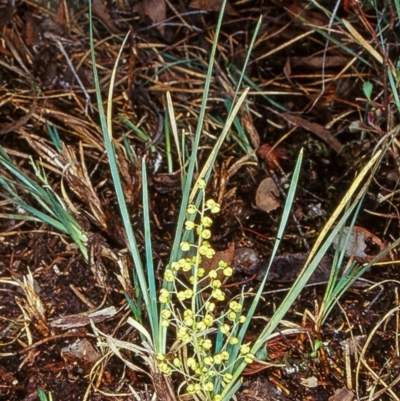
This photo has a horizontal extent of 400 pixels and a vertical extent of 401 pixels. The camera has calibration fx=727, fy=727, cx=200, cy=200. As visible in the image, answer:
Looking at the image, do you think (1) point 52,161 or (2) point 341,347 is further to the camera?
(1) point 52,161

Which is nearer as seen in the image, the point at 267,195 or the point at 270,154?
the point at 267,195

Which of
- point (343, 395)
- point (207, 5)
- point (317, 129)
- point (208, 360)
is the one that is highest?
point (207, 5)

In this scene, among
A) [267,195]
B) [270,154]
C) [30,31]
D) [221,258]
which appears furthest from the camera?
[30,31]

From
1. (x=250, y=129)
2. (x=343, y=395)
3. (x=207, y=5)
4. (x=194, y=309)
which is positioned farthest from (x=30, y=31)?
(x=343, y=395)

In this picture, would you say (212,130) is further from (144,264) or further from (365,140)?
(144,264)

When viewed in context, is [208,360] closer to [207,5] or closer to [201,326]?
[201,326]

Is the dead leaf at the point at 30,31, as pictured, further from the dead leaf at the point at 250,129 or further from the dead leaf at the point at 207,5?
the dead leaf at the point at 250,129

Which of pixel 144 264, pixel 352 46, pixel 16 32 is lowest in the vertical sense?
pixel 144 264

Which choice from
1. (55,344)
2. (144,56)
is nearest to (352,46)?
(144,56)
